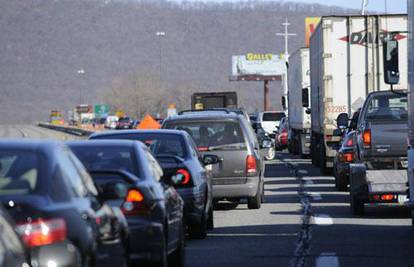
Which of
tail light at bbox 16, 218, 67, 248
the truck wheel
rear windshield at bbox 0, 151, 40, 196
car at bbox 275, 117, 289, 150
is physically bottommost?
car at bbox 275, 117, 289, 150

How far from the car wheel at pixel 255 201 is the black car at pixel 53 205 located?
1203cm

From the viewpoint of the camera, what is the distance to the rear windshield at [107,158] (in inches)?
487

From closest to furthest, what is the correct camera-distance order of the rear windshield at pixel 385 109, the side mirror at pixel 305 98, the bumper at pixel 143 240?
1. the bumper at pixel 143 240
2. the rear windshield at pixel 385 109
3. the side mirror at pixel 305 98

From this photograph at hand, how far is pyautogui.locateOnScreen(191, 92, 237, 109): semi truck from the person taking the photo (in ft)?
188

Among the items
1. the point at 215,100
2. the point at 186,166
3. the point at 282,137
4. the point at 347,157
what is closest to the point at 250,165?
the point at 347,157

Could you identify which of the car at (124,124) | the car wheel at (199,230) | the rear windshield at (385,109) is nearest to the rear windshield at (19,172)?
the car wheel at (199,230)

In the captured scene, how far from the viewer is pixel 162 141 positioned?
17328 mm

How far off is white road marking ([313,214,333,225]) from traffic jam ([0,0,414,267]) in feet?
0.68

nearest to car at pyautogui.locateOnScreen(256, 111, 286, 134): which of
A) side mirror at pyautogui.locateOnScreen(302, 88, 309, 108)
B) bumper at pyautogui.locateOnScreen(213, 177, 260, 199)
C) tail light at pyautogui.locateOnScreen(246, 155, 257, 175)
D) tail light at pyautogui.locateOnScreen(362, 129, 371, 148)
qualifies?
side mirror at pyautogui.locateOnScreen(302, 88, 309, 108)

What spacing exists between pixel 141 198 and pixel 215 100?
47289mm

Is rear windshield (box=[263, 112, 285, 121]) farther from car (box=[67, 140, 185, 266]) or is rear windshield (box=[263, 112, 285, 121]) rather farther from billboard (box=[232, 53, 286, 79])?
billboard (box=[232, 53, 286, 79])

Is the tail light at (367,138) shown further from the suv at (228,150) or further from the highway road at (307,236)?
the suv at (228,150)

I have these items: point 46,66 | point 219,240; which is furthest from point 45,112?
point 219,240

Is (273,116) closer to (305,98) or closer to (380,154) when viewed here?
(305,98)
